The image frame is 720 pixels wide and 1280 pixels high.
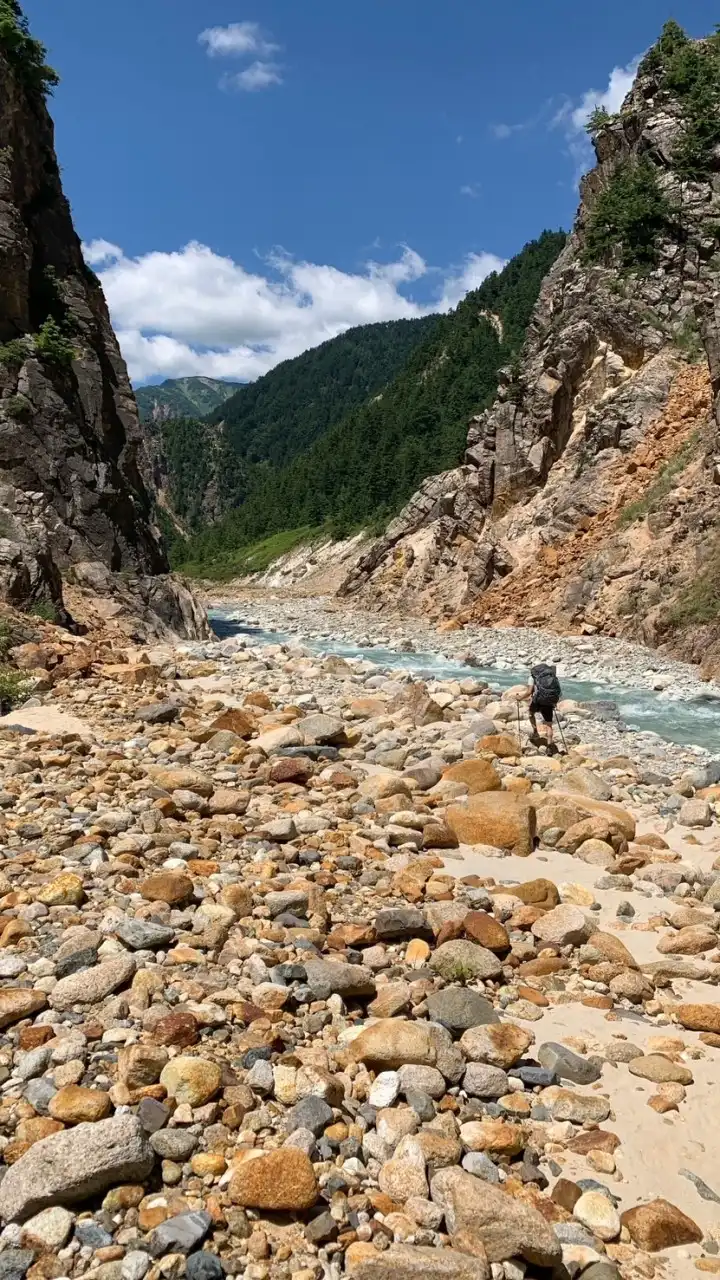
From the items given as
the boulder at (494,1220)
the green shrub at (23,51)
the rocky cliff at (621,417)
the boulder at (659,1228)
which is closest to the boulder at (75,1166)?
the boulder at (494,1220)

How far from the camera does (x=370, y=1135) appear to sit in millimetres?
3684

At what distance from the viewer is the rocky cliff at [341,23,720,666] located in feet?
80.6

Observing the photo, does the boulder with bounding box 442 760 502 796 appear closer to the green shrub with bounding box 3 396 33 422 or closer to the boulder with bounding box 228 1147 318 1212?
the boulder with bounding box 228 1147 318 1212

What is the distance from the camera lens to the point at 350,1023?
4.62m

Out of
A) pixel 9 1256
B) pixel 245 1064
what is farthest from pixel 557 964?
pixel 9 1256

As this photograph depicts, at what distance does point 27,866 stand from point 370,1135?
3607mm

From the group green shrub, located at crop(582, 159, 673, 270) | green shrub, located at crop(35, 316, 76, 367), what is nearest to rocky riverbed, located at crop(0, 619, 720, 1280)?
green shrub, located at crop(35, 316, 76, 367)

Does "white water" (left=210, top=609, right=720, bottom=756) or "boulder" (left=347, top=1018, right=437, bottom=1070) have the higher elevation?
"boulder" (left=347, top=1018, right=437, bottom=1070)

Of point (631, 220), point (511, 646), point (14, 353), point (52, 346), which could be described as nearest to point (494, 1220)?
point (511, 646)

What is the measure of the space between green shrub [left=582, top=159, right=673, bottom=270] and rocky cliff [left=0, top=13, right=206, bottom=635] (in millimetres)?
21220

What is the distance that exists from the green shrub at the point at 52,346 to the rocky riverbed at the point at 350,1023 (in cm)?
1750

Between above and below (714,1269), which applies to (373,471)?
above

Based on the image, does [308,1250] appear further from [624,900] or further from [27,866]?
[624,900]

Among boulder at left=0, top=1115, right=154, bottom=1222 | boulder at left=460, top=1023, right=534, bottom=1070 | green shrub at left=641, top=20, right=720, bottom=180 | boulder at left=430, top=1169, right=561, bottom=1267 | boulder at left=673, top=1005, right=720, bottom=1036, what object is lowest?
boulder at left=673, top=1005, right=720, bottom=1036
